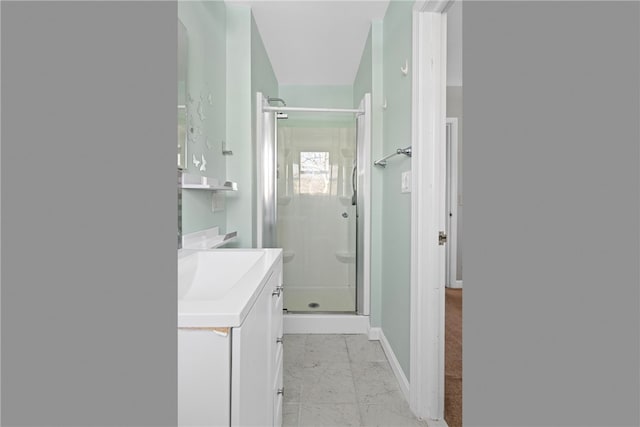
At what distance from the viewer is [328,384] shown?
1.88m

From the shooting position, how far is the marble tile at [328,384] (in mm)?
1746

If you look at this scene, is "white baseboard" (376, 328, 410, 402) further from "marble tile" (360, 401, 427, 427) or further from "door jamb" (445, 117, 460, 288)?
"door jamb" (445, 117, 460, 288)

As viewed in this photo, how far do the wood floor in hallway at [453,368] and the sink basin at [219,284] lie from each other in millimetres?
1137

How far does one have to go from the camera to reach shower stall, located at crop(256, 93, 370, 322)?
113 inches

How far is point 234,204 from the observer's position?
2191 mm

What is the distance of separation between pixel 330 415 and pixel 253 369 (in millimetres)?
967

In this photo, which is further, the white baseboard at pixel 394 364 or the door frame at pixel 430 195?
the white baseboard at pixel 394 364

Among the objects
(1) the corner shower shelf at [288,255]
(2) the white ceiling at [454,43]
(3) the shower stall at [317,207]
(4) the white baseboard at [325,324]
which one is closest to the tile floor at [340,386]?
(4) the white baseboard at [325,324]

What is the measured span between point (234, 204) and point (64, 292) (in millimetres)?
2046

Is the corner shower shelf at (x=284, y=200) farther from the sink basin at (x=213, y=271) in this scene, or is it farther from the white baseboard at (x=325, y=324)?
the sink basin at (x=213, y=271)

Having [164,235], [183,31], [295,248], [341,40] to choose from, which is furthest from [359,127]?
[164,235]

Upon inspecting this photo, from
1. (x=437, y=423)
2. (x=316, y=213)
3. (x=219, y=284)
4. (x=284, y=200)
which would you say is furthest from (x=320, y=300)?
(x=219, y=284)

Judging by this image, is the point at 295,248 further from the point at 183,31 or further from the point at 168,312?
the point at 168,312

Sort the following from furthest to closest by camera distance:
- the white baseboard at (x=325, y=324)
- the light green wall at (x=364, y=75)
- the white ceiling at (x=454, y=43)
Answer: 1. the white baseboard at (x=325, y=324)
2. the light green wall at (x=364, y=75)
3. the white ceiling at (x=454, y=43)
